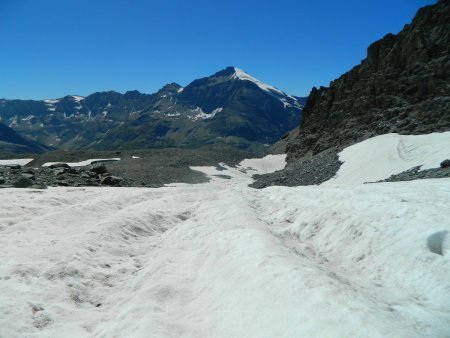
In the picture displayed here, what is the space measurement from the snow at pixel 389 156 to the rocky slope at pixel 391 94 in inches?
96.6

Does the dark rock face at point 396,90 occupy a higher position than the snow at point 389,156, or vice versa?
the dark rock face at point 396,90

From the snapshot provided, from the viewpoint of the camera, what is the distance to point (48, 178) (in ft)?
110

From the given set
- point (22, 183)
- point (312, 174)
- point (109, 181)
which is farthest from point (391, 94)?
point (22, 183)

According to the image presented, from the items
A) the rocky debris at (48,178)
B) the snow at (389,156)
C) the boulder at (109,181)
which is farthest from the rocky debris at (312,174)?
the rocky debris at (48,178)

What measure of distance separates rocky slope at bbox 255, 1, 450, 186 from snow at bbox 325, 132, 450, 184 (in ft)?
8.05

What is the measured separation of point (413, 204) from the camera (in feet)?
45.6

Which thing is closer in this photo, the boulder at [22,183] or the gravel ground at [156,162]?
the boulder at [22,183]

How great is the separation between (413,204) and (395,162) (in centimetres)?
2750

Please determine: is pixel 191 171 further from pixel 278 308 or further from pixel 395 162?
pixel 278 308

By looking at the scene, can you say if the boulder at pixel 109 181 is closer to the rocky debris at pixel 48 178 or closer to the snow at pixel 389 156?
the rocky debris at pixel 48 178

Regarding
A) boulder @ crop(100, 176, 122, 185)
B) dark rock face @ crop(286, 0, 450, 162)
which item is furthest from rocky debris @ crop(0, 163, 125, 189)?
dark rock face @ crop(286, 0, 450, 162)

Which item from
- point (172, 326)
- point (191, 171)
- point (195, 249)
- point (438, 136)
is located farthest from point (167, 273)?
point (191, 171)

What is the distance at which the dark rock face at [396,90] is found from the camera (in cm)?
4999

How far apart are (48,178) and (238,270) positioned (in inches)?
1077
